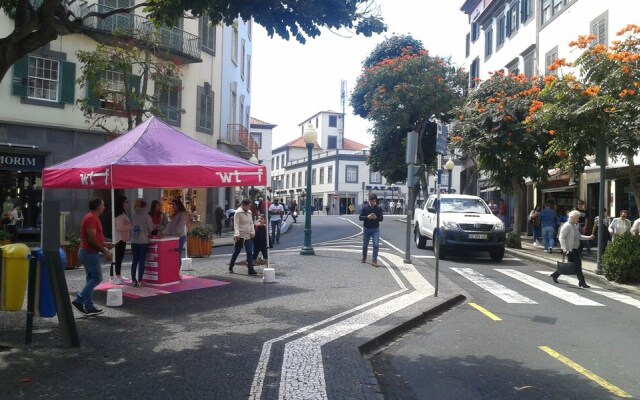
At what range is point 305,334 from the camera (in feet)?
23.9

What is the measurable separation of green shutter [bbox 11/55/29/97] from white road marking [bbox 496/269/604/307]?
16.1 meters

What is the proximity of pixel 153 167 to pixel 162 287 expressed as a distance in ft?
8.24

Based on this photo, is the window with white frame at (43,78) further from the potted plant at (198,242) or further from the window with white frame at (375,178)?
the window with white frame at (375,178)

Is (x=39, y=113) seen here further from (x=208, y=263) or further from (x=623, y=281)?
(x=623, y=281)

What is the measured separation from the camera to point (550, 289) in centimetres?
1225

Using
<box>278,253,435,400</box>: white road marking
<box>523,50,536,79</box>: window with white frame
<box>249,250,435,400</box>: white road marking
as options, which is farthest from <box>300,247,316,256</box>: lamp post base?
<box>523,50,536,79</box>: window with white frame

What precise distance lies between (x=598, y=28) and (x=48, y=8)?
61.9 feet

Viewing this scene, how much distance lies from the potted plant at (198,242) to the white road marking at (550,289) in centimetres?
789

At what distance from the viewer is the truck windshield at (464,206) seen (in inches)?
712

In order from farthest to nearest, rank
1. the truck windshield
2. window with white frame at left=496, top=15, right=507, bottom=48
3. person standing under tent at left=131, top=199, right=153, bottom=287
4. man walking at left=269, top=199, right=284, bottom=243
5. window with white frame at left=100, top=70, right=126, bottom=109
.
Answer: window with white frame at left=496, top=15, right=507, bottom=48 < man walking at left=269, top=199, right=284, bottom=243 < the truck windshield < window with white frame at left=100, top=70, right=126, bottom=109 < person standing under tent at left=131, top=199, right=153, bottom=287

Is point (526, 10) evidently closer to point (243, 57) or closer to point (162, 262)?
point (243, 57)

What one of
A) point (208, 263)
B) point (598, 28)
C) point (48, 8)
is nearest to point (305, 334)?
point (48, 8)

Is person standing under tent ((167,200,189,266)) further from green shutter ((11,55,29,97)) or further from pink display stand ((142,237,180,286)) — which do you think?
green shutter ((11,55,29,97))

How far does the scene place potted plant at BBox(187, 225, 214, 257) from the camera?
16516mm
